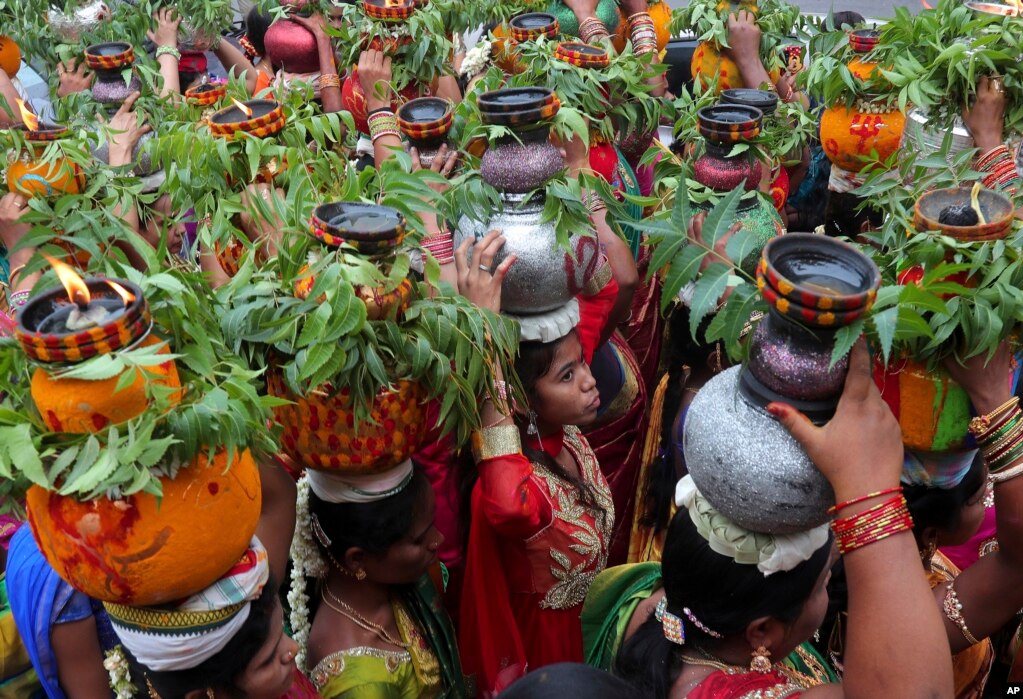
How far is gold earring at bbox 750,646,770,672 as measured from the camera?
223 cm

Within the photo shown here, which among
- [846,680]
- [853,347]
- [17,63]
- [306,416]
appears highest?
[853,347]

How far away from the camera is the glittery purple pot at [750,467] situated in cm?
183

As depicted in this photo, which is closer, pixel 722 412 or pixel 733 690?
pixel 722 412

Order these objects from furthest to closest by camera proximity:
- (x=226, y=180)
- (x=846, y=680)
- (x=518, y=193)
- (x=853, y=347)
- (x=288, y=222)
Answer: (x=226, y=180), (x=518, y=193), (x=288, y=222), (x=846, y=680), (x=853, y=347)

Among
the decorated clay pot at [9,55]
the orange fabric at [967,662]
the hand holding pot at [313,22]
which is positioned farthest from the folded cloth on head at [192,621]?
the decorated clay pot at [9,55]

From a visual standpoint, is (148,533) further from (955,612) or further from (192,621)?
(955,612)

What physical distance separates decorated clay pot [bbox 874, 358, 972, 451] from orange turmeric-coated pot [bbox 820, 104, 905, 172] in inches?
76.3

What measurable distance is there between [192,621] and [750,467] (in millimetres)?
1151

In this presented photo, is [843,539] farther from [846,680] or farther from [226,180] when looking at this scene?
[226,180]

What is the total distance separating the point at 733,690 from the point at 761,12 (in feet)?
14.2

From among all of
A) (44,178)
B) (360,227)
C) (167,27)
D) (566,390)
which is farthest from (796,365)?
(167,27)

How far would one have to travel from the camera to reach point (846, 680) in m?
1.88

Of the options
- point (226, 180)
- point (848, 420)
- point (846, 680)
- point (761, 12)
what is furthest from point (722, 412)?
point (761, 12)

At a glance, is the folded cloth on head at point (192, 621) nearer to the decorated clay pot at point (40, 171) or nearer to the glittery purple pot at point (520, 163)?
the glittery purple pot at point (520, 163)
